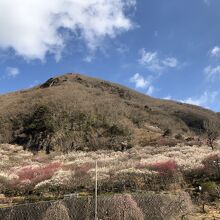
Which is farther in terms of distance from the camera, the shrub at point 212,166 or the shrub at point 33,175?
the shrub at point 33,175

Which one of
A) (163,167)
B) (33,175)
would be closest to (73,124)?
(33,175)

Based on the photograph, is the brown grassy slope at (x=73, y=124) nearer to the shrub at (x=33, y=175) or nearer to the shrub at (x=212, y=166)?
the shrub at (x=33, y=175)

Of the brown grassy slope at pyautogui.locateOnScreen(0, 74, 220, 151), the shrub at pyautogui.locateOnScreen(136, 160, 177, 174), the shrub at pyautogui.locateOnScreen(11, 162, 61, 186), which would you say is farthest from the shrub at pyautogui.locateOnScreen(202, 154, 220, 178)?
the brown grassy slope at pyautogui.locateOnScreen(0, 74, 220, 151)

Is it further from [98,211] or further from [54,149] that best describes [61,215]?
[54,149]

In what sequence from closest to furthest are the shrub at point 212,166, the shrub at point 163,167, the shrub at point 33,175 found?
the shrub at point 212,166 → the shrub at point 163,167 → the shrub at point 33,175

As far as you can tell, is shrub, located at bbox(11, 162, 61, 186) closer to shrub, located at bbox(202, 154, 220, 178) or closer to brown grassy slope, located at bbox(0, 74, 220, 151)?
shrub, located at bbox(202, 154, 220, 178)

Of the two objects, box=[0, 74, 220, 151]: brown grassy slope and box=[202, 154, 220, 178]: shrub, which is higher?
box=[0, 74, 220, 151]: brown grassy slope

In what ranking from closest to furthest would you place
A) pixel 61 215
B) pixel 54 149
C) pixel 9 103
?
pixel 61 215
pixel 54 149
pixel 9 103

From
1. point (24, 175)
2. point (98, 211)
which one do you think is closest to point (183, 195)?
point (98, 211)

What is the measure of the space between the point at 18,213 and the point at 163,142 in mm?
35129

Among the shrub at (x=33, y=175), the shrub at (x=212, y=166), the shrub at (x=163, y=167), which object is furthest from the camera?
the shrub at (x=33, y=175)

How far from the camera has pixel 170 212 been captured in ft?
45.7

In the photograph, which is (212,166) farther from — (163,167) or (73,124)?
(73,124)

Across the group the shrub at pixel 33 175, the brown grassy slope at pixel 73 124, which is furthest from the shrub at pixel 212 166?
the brown grassy slope at pixel 73 124
